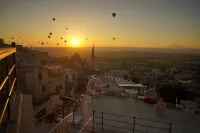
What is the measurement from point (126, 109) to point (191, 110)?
119 inches

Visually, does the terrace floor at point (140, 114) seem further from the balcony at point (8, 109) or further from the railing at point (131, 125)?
the balcony at point (8, 109)

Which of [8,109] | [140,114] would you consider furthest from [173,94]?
[8,109]

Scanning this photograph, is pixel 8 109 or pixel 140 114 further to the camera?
pixel 140 114

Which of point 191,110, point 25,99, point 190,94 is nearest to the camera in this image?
point 25,99

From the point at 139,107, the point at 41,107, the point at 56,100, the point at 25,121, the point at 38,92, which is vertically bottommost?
the point at 41,107

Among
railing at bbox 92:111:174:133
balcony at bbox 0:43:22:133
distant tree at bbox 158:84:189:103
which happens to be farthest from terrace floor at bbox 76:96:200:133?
distant tree at bbox 158:84:189:103

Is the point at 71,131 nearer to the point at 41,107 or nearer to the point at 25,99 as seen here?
the point at 25,99

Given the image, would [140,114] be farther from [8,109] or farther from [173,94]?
[173,94]

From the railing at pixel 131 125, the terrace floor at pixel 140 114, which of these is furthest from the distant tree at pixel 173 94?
the railing at pixel 131 125

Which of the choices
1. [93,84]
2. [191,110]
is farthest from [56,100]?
[191,110]

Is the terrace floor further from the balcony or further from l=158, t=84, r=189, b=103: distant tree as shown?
l=158, t=84, r=189, b=103: distant tree

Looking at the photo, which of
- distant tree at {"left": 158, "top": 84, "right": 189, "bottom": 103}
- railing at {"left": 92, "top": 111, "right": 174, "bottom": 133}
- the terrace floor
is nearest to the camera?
railing at {"left": 92, "top": 111, "right": 174, "bottom": 133}

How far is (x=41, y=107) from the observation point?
18.7 m

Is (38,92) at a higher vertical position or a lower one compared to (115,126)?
lower
